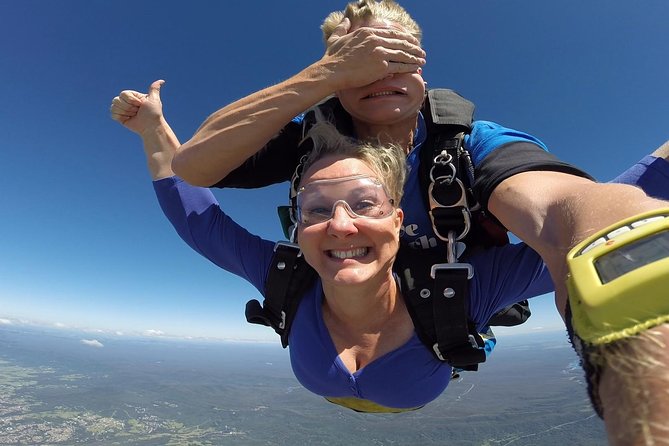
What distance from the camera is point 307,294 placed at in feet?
7.48

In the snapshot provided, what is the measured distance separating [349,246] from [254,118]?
2.69 feet

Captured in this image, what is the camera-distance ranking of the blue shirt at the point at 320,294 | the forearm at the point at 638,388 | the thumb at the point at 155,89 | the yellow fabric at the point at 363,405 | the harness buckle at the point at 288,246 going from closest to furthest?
the forearm at the point at 638,388
the blue shirt at the point at 320,294
the harness buckle at the point at 288,246
the yellow fabric at the point at 363,405
the thumb at the point at 155,89

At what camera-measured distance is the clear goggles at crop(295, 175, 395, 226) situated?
Answer: 6.51 feet

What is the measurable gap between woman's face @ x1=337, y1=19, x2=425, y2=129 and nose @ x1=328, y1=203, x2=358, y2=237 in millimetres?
581

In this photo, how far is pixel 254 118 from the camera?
1695 millimetres

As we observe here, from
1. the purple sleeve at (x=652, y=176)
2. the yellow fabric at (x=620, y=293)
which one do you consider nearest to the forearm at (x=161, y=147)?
the yellow fabric at (x=620, y=293)

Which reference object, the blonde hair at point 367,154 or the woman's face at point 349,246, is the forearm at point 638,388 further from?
the blonde hair at point 367,154

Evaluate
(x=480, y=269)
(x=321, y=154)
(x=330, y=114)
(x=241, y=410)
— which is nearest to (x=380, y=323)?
(x=480, y=269)

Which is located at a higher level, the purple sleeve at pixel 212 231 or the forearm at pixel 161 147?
the forearm at pixel 161 147

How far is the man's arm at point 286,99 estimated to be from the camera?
1.71 m

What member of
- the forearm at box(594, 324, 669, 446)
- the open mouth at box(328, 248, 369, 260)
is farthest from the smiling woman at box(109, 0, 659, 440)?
the forearm at box(594, 324, 669, 446)

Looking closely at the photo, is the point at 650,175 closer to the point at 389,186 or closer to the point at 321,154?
the point at 389,186

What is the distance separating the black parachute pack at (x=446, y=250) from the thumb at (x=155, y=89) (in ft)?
4.17

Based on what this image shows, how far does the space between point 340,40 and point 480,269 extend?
145 cm
